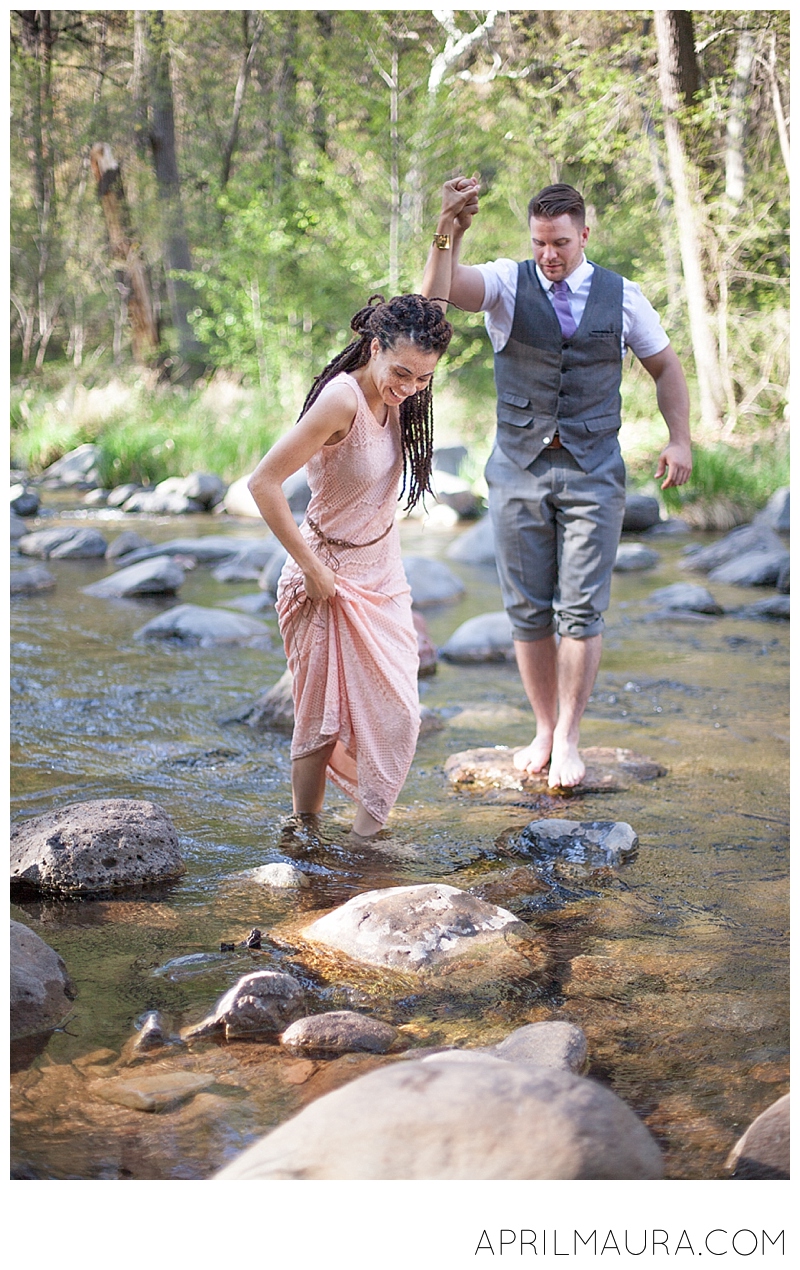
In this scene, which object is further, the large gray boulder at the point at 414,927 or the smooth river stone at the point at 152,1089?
the large gray boulder at the point at 414,927

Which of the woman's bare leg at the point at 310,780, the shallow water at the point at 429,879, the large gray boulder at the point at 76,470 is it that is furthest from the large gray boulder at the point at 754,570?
the large gray boulder at the point at 76,470

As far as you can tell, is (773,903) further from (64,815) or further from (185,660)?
(185,660)

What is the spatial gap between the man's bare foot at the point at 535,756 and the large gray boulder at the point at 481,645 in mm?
1908

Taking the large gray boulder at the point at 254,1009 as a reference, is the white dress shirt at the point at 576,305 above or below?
above

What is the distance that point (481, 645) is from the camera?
5.84 metres

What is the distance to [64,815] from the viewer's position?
2998 millimetres

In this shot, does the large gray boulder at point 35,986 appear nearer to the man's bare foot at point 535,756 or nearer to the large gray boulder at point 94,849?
the large gray boulder at point 94,849

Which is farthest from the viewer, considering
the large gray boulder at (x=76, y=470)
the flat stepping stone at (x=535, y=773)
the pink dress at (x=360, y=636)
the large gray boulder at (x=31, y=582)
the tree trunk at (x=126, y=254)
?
the tree trunk at (x=126, y=254)

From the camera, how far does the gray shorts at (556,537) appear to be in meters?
3.66

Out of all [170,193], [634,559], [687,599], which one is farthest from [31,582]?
[170,193]

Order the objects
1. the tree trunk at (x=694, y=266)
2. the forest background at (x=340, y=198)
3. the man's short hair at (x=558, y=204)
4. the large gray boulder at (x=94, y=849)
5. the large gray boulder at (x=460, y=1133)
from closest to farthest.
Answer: the large gray boulder at (x=460, y=1133) < the large gray boulder at (x=94, y=849) < the man's short hair at (x=558, y=204) < the tree trunk at (x=694, y=266) < the forest background at (x=340, y=198)

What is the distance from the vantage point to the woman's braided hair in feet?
8.79

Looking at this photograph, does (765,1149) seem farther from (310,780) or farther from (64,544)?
(64,544)
